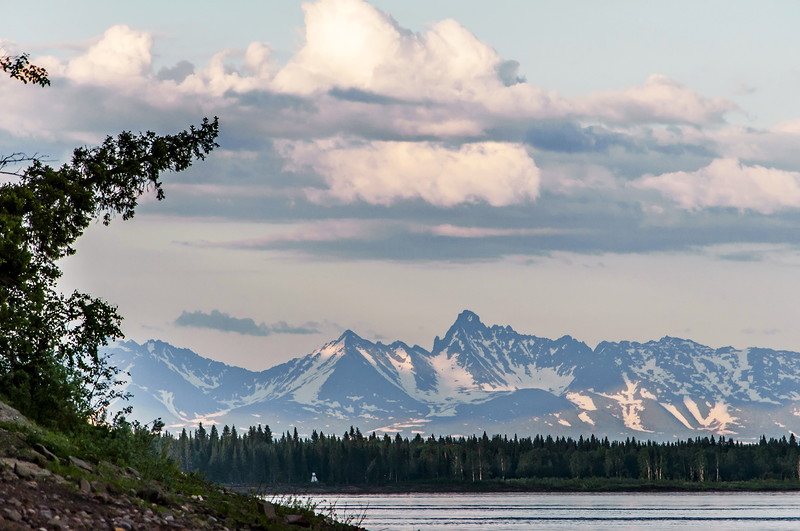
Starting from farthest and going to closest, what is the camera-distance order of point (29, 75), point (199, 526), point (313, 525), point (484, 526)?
point (484, 526) < point (313, 525) < point (29, 75) < point (199, 526)

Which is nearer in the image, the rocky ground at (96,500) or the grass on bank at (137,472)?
the rocky ground at (96,500)

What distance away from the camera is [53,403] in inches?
1583

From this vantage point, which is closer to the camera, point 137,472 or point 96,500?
point 96,500

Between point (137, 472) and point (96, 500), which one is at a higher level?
point (137, 472)

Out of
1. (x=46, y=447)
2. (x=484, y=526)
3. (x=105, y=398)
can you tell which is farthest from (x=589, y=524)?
(x=46, y=447)

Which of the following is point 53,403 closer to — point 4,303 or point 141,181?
point 4,303

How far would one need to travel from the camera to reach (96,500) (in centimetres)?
2991

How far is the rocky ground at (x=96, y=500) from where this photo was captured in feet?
89.7

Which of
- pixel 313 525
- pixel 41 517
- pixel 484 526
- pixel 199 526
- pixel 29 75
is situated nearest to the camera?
pixel 41 517

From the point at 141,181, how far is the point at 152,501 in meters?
13.8

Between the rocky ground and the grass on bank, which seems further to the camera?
the grass on bank

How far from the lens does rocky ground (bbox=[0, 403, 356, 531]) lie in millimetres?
27344

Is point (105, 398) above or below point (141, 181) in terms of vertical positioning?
below

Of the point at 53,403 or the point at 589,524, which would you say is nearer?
the point at 53,403
